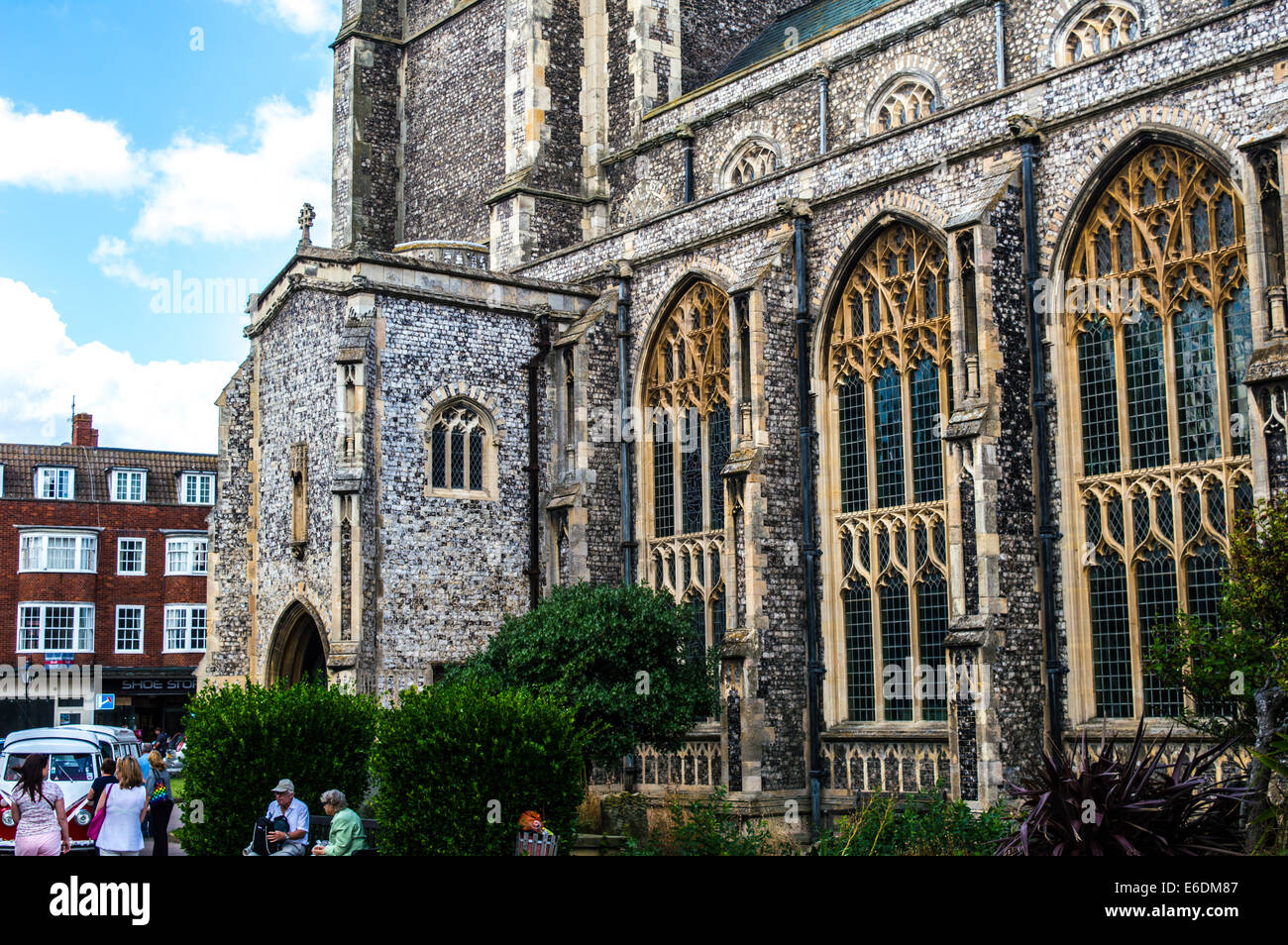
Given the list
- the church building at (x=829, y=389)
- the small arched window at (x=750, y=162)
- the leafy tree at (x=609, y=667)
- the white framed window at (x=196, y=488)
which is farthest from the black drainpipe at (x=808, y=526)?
the white framed window at (x=196, y=488)

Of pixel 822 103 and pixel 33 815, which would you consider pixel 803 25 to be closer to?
pixel 822 103

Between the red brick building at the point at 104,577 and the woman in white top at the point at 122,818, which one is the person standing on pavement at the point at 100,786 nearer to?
the woman in white top at the point at 122,818

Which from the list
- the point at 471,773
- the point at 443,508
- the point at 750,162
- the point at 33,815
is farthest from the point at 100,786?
the point at 750,162

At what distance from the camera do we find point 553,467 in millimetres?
24219

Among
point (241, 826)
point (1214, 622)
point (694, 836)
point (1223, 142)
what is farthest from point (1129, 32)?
point (241, 826)

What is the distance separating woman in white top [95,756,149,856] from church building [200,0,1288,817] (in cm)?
867

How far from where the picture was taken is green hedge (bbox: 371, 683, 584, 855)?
1438 centimetres

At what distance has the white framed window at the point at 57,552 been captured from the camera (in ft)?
151

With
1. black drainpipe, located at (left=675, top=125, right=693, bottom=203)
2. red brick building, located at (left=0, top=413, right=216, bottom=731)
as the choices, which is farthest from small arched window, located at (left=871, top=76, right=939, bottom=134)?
red brick building, located at (left=0, top=413, right=216, bottom=731)

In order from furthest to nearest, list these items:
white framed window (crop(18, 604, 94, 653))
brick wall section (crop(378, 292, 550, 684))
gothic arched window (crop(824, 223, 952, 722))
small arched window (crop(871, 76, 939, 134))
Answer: white framed window (crop(18, 604, 94, 653)) < small arched window (crop(871, 76, 939, 134)) < brick wall section (crop(378, 292, 550, 684)) < gothic arched window (crop(824, 223, 952, 722))

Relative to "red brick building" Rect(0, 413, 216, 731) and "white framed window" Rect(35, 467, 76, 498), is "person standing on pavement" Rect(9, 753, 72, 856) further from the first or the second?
"white framed window" Rect(35, 467, 76, 498)

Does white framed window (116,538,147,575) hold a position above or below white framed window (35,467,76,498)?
below
